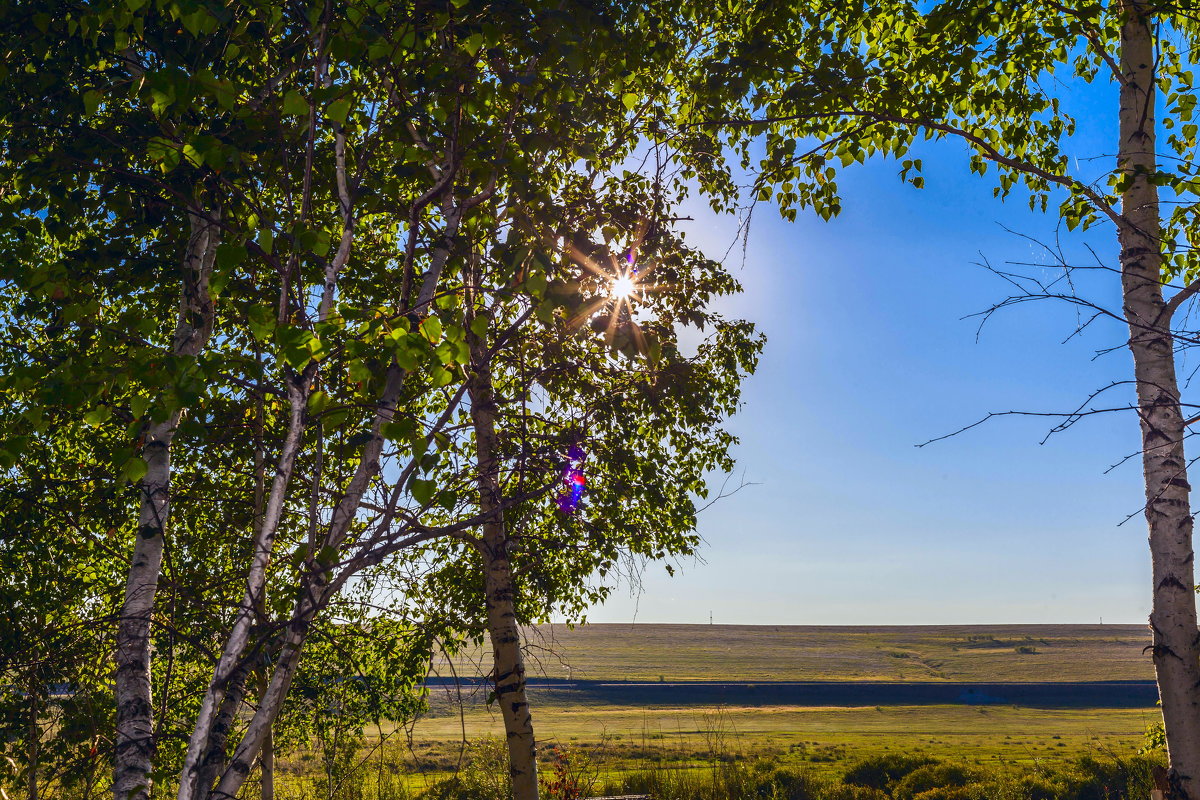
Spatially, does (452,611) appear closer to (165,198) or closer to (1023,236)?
(165,198)

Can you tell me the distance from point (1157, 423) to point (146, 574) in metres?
7.18

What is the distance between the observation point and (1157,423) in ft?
17.5

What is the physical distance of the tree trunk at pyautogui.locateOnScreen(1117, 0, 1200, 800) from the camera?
16.5 ft

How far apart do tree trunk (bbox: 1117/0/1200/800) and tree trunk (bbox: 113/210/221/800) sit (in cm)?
639

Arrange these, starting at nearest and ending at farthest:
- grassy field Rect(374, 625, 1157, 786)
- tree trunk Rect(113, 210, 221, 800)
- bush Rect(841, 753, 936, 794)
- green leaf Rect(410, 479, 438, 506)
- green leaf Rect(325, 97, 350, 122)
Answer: green leaf Rect(410, 479, 438, 506) < green leaf Rect(325, 97, 350, 122) < tree trunk Rect(113, 210, 221, 800) < bush Rect(841, 753, 936, 794) < grassy field Rect(374, 625, 1157, 786)

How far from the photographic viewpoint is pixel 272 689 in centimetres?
352

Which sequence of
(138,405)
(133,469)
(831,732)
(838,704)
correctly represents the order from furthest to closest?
(838,704) → (831,732) → (133,469) → (138,405)

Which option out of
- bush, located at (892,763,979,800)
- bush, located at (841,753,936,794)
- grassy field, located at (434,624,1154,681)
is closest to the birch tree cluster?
Result: bush, located at (892,763,979,800)

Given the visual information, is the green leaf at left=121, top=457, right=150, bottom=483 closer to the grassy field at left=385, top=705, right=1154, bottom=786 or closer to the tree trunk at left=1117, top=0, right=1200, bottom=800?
the tree trunk at left=1117, top=0, right=1200, bottom=800

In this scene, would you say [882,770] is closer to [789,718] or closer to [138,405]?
[138,405]

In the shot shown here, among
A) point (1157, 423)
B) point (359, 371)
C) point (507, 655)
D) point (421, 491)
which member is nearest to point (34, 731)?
point (507, 655)

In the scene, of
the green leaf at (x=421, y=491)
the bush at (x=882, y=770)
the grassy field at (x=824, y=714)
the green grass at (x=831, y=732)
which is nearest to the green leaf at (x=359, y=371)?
the green leaf at (x=421, y=491)

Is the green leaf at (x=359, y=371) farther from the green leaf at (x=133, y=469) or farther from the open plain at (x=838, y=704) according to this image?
the open plain at (x=838, y=704)

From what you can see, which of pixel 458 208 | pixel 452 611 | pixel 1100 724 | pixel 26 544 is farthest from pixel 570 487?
pixel 1100 724
